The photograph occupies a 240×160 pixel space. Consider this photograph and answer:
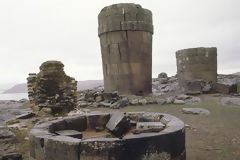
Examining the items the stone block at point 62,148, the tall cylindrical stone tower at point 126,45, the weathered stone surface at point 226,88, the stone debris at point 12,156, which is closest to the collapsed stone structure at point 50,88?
the tall cylindrical stone tower at point 126,45

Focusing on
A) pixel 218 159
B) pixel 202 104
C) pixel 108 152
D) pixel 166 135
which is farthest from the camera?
pixel 202 104

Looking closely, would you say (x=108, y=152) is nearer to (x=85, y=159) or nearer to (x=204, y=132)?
(x=85, y=159)

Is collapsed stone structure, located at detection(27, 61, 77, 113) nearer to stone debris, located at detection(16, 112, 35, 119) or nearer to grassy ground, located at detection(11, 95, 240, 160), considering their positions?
stone debris, located at detection(16, 112, 35, 119)

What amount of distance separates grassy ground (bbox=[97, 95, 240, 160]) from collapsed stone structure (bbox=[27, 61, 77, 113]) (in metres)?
2.23

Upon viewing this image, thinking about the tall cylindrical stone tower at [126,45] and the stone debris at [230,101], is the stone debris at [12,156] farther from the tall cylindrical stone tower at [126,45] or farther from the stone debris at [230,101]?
the stone debris at [230,101]

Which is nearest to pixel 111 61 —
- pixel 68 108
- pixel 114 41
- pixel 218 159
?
pixel 114 41

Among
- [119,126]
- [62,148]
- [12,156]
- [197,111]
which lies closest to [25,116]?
[12,156]

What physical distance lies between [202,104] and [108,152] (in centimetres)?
763

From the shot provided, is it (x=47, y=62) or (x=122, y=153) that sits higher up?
(x=47, y=62)

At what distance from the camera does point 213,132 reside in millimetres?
6379

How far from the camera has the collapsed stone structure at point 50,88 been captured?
9.05 m

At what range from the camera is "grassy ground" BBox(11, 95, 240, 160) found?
16.3 feet

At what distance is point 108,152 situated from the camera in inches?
125

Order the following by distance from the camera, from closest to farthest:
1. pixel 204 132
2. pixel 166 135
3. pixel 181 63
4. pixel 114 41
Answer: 1. pixel 166 135
2. pixel 204 132
3. pixel 114 41
4. pixel 181 63
